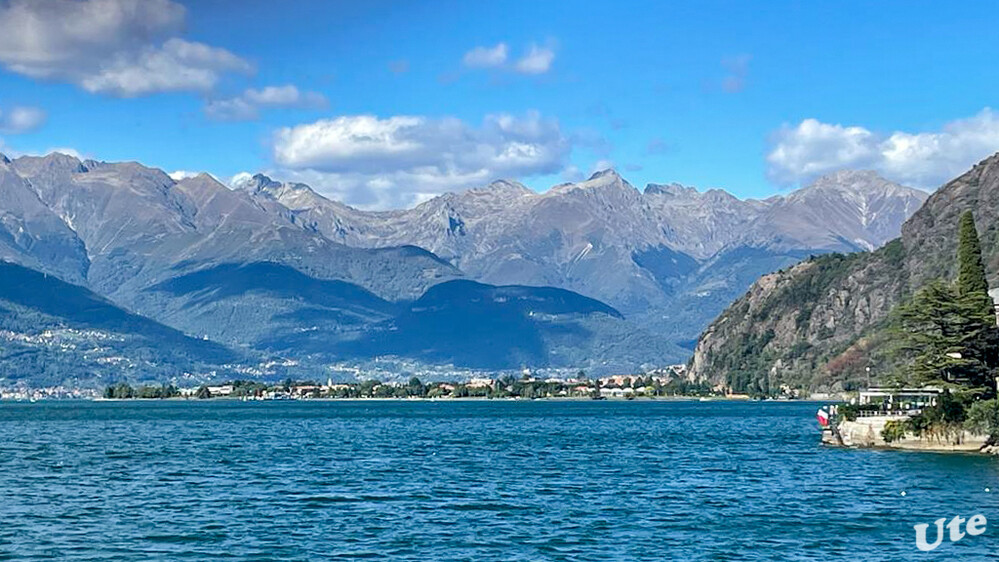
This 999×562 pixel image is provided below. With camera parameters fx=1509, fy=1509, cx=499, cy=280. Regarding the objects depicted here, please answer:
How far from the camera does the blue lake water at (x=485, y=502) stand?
6234 cm

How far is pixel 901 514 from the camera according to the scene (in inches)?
2864

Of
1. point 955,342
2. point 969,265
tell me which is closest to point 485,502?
point 955,342

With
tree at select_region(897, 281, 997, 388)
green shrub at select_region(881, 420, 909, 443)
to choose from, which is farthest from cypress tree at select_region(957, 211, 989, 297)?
green shrub at select_region(881, 420, 909, 443)

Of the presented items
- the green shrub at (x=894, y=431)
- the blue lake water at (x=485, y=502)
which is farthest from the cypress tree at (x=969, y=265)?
the blue lake water at (x=485, y=502)

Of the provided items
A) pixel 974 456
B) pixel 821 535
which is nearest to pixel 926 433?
pixel 974 456

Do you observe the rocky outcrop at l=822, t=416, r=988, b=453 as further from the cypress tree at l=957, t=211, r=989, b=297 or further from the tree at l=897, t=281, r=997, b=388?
the cypress tree at l=957, t=211, r=989, b=297

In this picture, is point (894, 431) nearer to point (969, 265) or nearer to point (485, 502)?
point (969, 265)

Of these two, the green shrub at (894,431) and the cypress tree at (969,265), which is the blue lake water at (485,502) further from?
Result: the cypress tree at (969,265)

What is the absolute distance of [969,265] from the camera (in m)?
126

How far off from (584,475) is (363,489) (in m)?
17.4

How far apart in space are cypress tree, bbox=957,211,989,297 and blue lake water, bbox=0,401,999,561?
18.0m

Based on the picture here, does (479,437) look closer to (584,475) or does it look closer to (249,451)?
(249,451)

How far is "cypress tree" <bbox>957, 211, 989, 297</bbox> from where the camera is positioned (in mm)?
125500

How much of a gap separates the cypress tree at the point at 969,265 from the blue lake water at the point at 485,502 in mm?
18007
